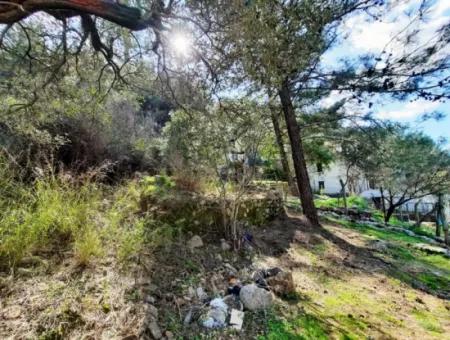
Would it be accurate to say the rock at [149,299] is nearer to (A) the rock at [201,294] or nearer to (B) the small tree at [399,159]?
(A) the rock at [201,294]

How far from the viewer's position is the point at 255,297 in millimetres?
2230

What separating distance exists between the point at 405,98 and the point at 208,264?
166 inches

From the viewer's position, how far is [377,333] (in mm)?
2207

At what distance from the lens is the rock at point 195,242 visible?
2.95 metres

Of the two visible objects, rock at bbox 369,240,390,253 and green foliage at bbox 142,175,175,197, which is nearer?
green foliage at bbox 142,175,175,197

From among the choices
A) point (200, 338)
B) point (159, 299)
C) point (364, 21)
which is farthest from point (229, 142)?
point (364, 21)

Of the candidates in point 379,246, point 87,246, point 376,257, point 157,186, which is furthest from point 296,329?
point 379,246

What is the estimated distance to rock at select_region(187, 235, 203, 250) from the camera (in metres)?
2.95

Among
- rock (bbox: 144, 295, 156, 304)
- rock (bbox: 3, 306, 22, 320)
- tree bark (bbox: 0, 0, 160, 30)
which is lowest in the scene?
rock (bbox: 144, 295, 156, 304)

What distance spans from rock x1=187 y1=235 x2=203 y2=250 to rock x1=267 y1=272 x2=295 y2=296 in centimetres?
82

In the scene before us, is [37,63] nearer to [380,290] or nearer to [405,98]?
[380,290]

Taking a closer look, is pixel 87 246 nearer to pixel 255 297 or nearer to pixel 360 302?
pixel 255 297

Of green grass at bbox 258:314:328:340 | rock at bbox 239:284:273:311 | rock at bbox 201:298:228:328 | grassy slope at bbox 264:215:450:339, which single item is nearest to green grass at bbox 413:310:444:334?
grassy slope at bbox 264:215:450:339

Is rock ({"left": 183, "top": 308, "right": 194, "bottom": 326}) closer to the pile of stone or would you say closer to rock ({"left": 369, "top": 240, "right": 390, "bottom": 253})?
the pile of stone
